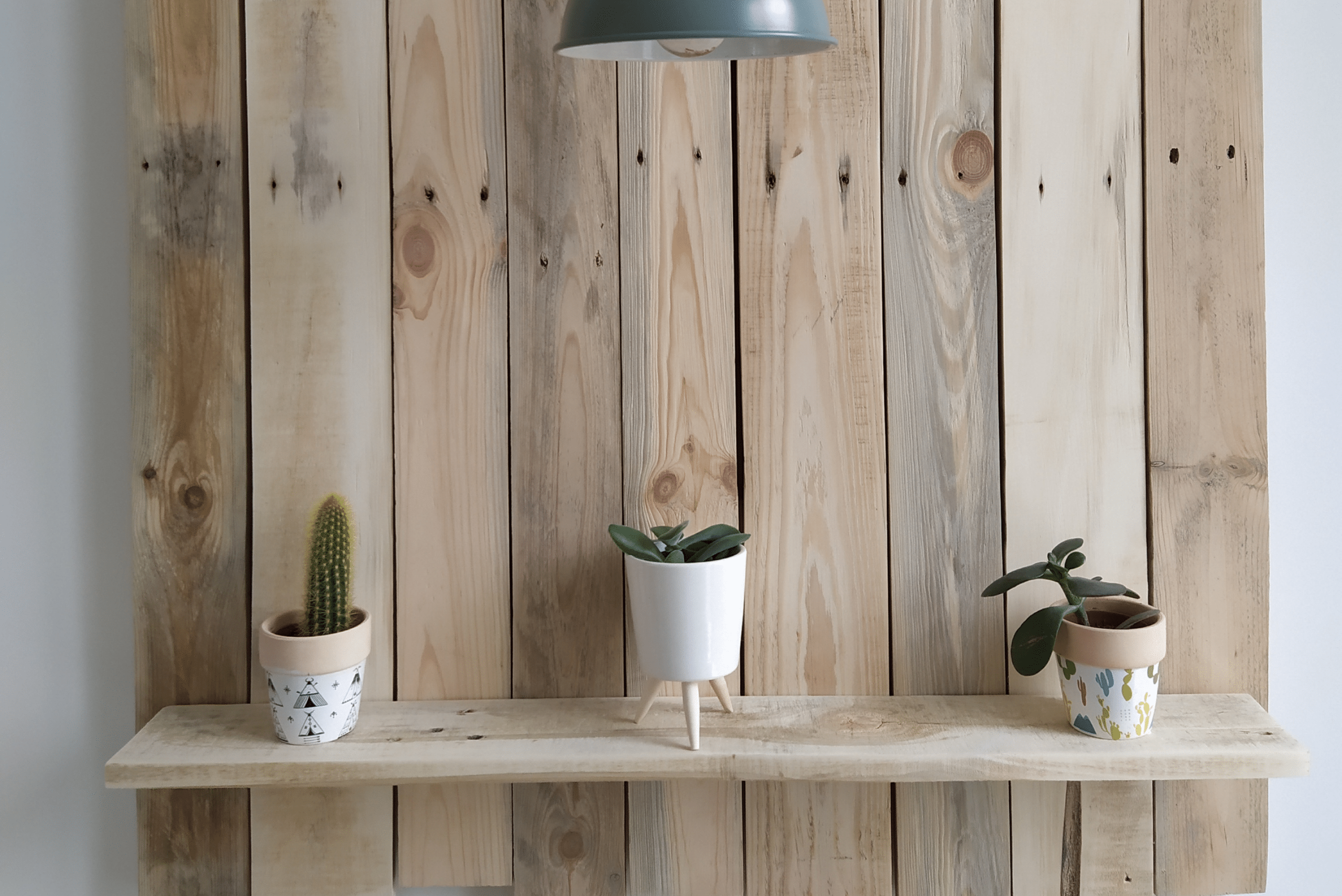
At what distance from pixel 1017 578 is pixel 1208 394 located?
0.30 metres

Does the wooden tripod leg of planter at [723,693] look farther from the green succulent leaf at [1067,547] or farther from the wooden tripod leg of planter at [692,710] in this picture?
the green succulent leaf at [1067,547]

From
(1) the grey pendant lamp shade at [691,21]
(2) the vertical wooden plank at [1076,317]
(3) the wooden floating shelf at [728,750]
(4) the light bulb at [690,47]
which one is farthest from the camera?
(2) the vertical wooden plank at [1076,317]

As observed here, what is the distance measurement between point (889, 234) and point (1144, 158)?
264mm

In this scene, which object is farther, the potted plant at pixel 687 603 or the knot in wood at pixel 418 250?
the knot in wood at pixel 418 250

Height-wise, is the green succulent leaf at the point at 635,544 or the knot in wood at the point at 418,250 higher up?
the knot in wood at the point at 418,250

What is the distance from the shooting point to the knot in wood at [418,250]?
3.36ft

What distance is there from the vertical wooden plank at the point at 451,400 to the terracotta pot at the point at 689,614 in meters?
0.18

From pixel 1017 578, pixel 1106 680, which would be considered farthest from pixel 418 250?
pixel 1106 680

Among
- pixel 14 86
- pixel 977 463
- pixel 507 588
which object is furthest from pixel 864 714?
pixel 14 86

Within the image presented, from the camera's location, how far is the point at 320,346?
3.38 ft

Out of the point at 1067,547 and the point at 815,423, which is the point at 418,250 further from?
the point at 1067,547

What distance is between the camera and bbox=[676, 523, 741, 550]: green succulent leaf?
956 millimetres

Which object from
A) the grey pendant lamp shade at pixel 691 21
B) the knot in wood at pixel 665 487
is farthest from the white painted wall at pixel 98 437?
the grey pendant lamp shade at pixel 691 21

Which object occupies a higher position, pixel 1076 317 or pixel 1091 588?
pixel 1076 317
